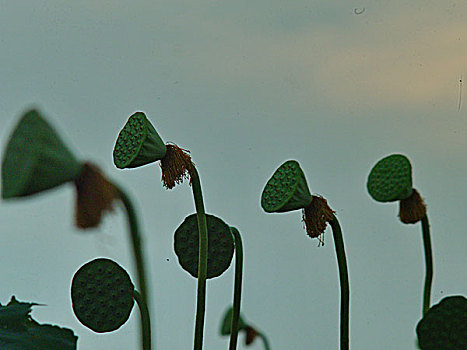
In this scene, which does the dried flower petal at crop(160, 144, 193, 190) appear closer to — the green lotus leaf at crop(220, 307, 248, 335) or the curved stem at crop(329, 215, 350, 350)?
Answer: the curved stem at crop(329, 215, 350, 350)

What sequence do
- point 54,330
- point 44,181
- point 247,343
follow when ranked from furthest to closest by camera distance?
1. point 247,343
2. point 54,330
3. point 44,181

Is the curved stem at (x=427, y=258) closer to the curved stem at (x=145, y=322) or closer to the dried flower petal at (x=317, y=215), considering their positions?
the dried flower petal at (x=317, y=215)

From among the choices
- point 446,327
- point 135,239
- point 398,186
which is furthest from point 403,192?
point 135,239

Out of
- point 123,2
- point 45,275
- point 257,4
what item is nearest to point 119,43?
point 123,2

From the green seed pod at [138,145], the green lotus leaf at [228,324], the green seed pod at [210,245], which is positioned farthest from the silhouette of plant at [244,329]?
the green seed pod at [138,145]

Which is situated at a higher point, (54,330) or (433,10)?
(433,10)

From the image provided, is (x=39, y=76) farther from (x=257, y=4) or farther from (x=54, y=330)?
(x=54, y=330)

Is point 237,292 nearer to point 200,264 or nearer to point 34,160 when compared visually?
point 200,264
